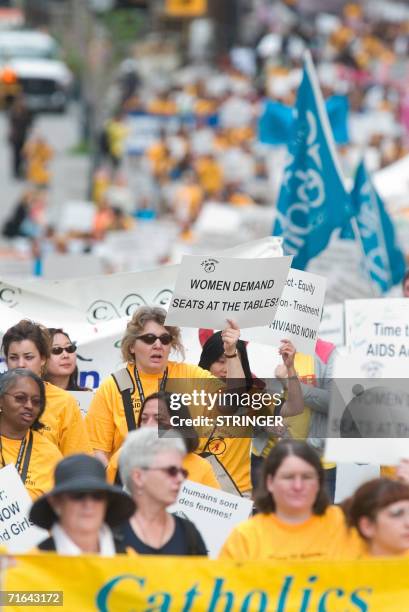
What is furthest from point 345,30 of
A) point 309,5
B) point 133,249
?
point 133,249

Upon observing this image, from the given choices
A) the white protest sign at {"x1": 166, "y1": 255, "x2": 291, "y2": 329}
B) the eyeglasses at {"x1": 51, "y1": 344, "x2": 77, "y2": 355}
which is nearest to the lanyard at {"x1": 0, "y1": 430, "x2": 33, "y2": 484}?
the white protest sign at {"x1": 166, "y1": 255, "x2": 291, "y2": 329}

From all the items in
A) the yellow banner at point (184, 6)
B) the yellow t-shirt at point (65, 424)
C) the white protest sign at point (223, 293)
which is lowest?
the yellow t-shirt at point (65, 424)

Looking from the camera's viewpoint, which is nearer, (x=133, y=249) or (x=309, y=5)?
(x=133, y=249)

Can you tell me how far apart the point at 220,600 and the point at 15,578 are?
70 cm

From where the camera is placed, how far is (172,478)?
6.70 metres

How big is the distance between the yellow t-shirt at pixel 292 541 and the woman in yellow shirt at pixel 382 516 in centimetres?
6

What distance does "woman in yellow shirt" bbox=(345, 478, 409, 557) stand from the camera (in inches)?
257

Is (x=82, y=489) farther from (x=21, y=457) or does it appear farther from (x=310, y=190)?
(x=310, y=190)

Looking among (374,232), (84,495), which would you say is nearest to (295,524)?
(84,495)

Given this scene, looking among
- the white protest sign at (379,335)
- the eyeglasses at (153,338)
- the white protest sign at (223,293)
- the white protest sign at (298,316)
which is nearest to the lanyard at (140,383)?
the eyeglasses at (153,338)

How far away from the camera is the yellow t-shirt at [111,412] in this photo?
854cm

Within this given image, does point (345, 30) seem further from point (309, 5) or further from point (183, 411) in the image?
point (183, 411)

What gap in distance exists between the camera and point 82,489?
249 inches

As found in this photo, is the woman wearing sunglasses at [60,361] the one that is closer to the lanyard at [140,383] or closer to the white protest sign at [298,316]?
the lanyard at [140,383]
